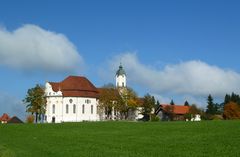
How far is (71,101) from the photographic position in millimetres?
111500

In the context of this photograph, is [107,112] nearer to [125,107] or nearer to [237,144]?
[125,107]

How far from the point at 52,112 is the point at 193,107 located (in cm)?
4574

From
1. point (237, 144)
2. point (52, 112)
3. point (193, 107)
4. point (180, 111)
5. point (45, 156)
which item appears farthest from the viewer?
point (180, 111)

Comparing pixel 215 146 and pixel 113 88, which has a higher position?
pixel 113 88

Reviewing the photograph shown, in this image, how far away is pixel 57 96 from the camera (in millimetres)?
111750

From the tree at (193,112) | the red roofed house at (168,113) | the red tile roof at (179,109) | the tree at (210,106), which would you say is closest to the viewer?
the tree at (193,112)

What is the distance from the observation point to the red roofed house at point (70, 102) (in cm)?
11031

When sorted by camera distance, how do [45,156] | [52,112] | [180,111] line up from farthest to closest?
[180,111] < [52,112] < [45,156]

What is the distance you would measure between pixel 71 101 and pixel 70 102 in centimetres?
39

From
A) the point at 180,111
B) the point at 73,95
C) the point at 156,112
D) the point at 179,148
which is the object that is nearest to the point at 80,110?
the point at 73,95

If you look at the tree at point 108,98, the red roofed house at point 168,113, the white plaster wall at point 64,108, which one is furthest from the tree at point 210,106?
the white plaster wall at point 64,108

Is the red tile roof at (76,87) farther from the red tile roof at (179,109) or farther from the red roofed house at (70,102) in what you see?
the red tile roof at (179,109)

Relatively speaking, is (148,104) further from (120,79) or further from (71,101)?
(71,101)

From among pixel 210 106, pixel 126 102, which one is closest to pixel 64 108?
pixel 126 102
